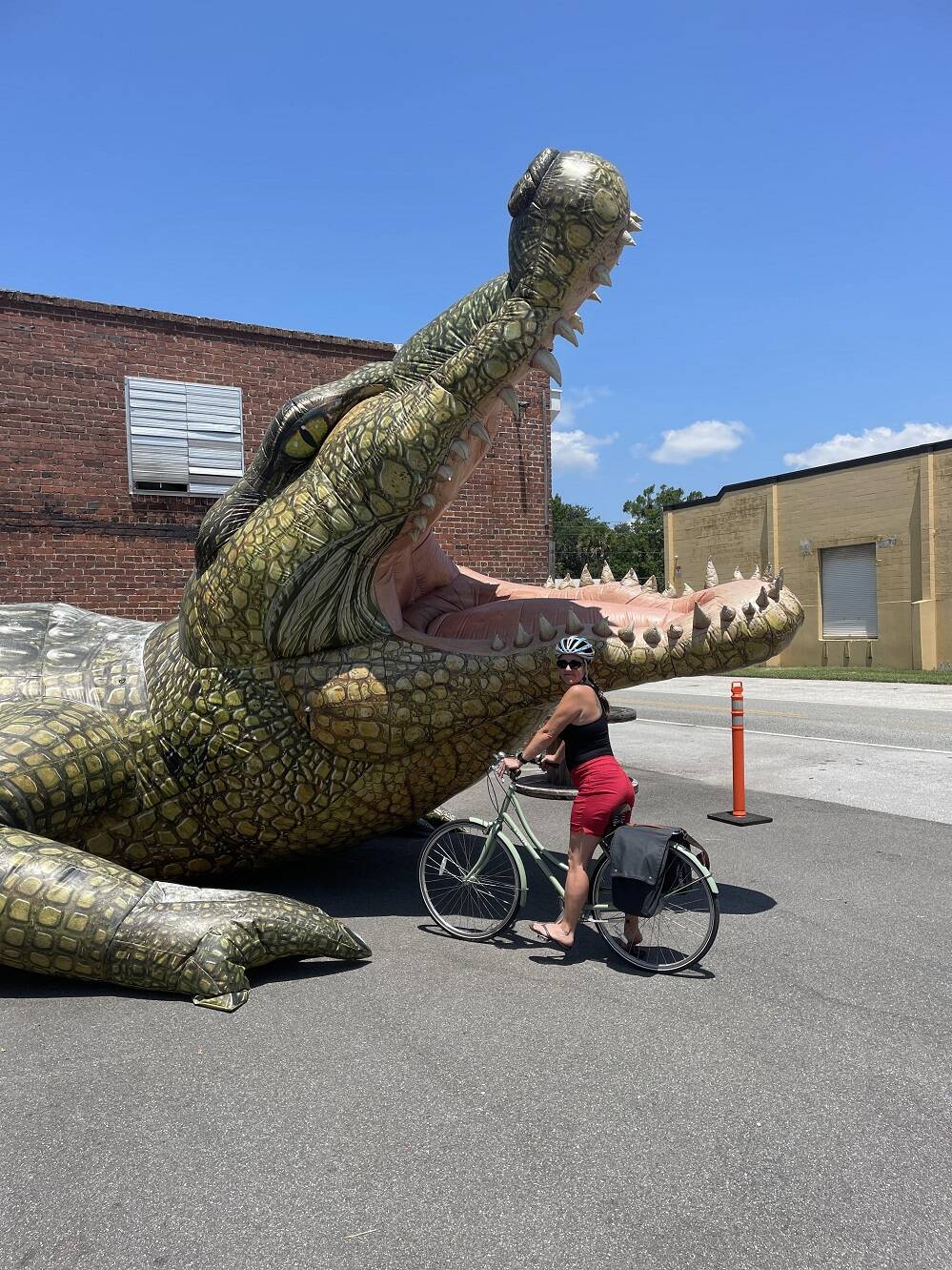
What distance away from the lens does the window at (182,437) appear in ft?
35.0

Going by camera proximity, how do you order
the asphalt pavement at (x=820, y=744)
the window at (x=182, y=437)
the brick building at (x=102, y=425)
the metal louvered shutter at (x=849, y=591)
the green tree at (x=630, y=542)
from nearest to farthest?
the asphalt pavement at (x=820, y=744) < the brick building at (x=102, y=425) < the window at (x=182, y=437) < the metal louvered shutter at (x=849, y=591) < the green tree at (x=630, y=542)

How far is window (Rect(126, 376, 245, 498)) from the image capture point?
35.0 feet

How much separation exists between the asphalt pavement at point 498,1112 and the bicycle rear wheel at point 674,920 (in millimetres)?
94

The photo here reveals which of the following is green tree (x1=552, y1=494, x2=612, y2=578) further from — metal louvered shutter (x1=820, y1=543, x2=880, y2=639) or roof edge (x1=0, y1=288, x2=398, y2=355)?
roof edge (x1=0, y1=288, x2=398, y2=355)

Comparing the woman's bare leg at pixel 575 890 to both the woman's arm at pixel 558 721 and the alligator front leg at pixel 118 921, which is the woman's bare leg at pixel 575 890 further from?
the alligator front leg at pixel 118 921

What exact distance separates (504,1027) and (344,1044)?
55 cm

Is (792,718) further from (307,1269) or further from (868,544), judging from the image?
(868,544)

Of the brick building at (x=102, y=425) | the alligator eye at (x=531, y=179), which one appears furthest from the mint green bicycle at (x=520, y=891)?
the brick building at (x=102, y=425)

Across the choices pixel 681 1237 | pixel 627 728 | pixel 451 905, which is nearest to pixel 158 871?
pixel 451 905

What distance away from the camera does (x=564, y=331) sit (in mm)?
3562

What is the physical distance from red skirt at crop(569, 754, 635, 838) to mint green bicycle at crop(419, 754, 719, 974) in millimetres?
90

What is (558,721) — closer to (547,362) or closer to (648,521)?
(547,362)

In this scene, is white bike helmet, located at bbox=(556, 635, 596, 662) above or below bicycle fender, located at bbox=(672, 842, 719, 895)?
above

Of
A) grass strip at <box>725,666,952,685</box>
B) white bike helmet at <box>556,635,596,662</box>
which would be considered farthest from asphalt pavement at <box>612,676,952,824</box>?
white bike helmet at <box>556,635,596,662</box>
